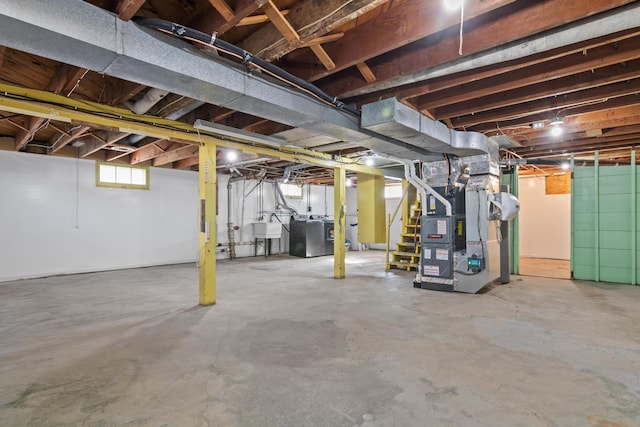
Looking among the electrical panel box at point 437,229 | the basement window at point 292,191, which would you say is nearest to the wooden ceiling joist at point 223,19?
the electrical panel box at point 437,229

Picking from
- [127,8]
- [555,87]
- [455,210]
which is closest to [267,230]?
[455,210]

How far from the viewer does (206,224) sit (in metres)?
3.99

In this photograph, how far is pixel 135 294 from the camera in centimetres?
464

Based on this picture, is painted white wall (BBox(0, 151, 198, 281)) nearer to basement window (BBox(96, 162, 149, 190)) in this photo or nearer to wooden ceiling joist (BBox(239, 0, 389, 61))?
basement window (BBox(96, 162, 149, 190))

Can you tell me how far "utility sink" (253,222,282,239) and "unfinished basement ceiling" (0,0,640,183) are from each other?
476 centimetres

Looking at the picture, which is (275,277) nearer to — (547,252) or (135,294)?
(135,294)

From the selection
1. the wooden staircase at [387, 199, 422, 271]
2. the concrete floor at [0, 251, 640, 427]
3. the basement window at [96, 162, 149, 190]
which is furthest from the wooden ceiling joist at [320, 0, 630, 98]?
the basement window at [96, 162, 149, 190]

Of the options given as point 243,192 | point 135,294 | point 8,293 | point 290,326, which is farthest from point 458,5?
point 243,192

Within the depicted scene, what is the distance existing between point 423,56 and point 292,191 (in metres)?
8.24

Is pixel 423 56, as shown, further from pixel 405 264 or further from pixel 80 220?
pixel 80 220

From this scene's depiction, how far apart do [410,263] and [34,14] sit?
624 centimetres

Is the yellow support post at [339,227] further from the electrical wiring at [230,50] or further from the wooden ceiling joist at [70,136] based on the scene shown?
the wooden ceiling joist at [70,136]

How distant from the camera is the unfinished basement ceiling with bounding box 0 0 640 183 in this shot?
76.0 inches

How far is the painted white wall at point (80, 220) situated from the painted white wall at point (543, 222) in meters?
8.93
